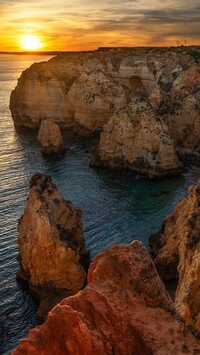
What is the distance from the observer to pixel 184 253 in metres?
25.9

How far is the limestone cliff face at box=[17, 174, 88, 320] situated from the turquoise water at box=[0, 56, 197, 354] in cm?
201

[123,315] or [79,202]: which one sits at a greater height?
[123,315]

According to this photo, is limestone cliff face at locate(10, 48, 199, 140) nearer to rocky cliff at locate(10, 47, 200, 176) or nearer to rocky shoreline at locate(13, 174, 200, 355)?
rocky cliff at locate(10, 47, 200, 176)

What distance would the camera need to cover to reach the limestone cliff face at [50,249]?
3284 cm

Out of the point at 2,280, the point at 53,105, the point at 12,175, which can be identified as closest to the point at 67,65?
the point at 53,105

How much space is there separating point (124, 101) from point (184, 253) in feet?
211

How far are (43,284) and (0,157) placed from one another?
1754 inches

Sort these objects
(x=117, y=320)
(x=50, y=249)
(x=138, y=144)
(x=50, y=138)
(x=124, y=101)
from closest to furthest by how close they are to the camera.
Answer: (x=117, y=320) < (x=50, y=249) < (x=138, y=144) < (x=50, y=138) < (x=124, y=101)

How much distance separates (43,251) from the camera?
1300 inches

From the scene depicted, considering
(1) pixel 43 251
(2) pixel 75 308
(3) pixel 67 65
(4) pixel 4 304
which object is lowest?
(4) pixel 4 304

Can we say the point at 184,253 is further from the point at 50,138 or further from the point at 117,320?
the point at 50,138

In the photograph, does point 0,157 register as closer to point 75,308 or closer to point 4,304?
point 4,304

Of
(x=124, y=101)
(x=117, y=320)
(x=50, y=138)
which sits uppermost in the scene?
(x=124, y=101)

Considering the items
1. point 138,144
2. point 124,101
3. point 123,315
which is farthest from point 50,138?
point 123,315
